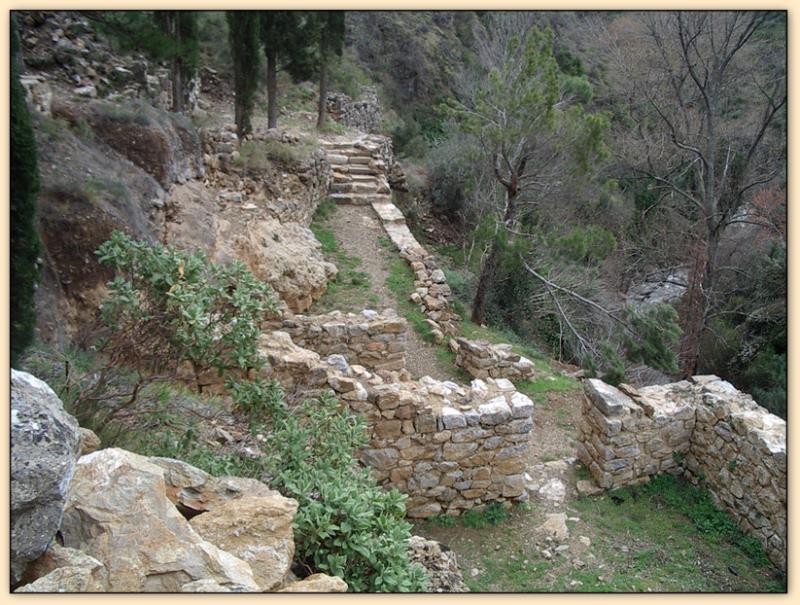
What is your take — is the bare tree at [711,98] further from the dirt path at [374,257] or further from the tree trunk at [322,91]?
the tree trunk at [322,91]

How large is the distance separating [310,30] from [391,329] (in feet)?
36.5

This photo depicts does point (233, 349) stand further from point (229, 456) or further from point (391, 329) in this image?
point (391, 329)

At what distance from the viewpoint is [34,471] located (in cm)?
234

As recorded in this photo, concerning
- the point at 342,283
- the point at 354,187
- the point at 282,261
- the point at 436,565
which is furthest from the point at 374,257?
the point at 436,565

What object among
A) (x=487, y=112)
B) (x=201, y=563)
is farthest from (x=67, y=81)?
(x=201, y=563)

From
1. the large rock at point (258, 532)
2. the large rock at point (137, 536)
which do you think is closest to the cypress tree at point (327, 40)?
the large rock at point (258, 532)

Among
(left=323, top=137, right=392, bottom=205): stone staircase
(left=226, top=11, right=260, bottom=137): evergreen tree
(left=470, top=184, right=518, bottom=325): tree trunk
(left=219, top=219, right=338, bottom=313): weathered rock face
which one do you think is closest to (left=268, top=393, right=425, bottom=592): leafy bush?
(left=219, top=219, right=338, bottom=313): weathered rock face

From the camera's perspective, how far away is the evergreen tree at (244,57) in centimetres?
1322

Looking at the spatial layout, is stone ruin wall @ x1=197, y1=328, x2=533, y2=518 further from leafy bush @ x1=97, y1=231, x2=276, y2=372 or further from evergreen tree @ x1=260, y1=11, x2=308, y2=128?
evergreen tree @ x1=260, y1=11, x2=308, y2=128

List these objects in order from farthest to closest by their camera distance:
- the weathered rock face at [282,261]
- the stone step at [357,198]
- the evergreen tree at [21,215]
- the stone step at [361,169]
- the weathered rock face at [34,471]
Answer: the stone step at [361,169] < the stone step at [357,198] < the weathered rock face at [282,261] < the evergreen tree at [21,215] < the weathered rock face at [34,471]

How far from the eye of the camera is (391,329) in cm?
879

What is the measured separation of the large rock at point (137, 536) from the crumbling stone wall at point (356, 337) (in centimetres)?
553

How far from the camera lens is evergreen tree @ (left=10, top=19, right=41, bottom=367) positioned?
4.16 m

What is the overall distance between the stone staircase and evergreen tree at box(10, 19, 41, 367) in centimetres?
1192
